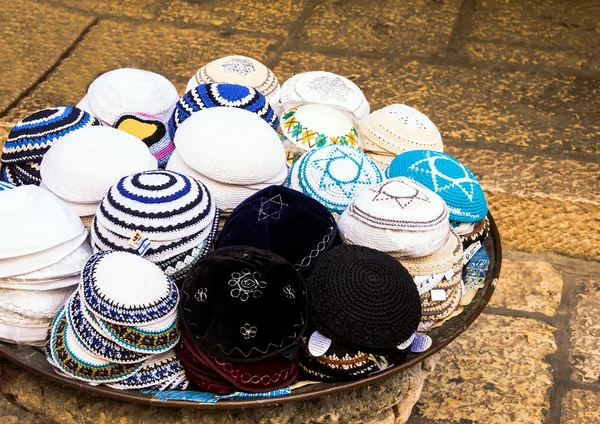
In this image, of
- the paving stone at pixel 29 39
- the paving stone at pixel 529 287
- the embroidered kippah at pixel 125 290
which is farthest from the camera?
the paving stone at pixel 29 39

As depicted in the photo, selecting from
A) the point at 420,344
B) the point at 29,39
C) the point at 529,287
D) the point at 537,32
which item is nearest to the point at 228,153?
the point at 420,344

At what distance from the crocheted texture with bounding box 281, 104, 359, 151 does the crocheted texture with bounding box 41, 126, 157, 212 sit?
0.28m

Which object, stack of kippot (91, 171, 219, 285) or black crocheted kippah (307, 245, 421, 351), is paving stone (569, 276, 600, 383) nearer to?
black crocheted kippah (307, 245, 421, 351)

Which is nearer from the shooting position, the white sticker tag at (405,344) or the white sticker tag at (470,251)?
the white sticker tag at (405,344)

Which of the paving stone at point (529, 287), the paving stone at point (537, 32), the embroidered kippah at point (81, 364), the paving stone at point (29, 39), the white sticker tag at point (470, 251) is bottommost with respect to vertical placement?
the paving stone at point (529, 287)

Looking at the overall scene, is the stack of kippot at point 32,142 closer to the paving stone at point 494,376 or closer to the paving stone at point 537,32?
the paving stone at point 494,376

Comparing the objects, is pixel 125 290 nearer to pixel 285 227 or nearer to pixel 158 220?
pixel 158 220

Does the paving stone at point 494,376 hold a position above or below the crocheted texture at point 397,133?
below

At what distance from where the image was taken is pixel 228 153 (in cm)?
105

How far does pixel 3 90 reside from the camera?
206 cm

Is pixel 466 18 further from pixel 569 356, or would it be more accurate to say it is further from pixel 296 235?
pixel 296 235

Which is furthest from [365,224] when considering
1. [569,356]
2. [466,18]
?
[466,18]

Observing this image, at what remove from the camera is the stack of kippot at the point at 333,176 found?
3.58 feet

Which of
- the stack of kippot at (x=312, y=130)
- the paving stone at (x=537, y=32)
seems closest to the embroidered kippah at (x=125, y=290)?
the stack of kippot at (x=312, y=130)
